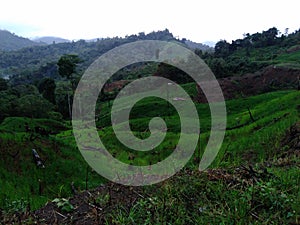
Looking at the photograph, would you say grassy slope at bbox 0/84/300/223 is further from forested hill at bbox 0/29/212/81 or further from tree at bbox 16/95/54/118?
forested hill at bbox 0/29/212/81

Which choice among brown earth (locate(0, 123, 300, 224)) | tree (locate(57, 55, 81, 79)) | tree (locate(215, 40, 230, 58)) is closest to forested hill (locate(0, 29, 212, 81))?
tree (locate(215, 40, 230, 58))

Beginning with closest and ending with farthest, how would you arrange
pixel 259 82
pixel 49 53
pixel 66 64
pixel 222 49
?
pixel 66 64, pixel 259 82, pixel 222 49, pixel 49 53

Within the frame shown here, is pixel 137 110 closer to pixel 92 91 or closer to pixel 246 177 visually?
pixel 92 91

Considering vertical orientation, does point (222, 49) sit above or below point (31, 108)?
above

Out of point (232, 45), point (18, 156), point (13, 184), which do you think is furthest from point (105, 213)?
point (232, 45)

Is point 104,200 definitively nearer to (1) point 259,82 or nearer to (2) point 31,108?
(2) point 31,108

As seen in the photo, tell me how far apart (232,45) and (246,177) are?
80270 mm

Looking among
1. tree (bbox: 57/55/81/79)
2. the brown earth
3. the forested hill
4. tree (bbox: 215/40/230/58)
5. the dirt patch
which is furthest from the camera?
the forested hill

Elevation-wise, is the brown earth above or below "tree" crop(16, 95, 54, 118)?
above

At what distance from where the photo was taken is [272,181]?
4176mm

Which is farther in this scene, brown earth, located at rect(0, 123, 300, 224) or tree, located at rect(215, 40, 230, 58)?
tree, located at rect(215, 40, 230, 58)

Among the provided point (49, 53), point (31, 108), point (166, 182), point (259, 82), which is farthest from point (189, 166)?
point (49, 53)

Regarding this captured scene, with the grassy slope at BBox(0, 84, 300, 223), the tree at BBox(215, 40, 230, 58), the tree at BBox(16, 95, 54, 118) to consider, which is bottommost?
the tree at BBox(16, 95, 54, 118)

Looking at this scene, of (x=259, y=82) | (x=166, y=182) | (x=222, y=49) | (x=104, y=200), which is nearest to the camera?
(x=104, y=200)
